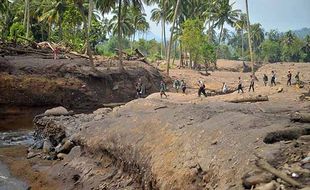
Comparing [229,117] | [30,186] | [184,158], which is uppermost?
[229,117]

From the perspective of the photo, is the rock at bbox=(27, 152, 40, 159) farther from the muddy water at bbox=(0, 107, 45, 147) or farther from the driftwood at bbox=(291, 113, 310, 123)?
the driftwood at bbox=(291, 113, 310, 123)

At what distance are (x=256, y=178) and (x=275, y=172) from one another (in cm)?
36

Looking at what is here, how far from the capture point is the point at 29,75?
30281 mm

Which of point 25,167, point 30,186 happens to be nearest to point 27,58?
point 25,167

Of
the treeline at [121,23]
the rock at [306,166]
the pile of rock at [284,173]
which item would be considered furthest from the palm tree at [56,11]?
→ the rock at [306,166]

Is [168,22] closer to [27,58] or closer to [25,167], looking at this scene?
[27,58]

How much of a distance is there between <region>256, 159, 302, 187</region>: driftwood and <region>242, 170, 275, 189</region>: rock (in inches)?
3.6

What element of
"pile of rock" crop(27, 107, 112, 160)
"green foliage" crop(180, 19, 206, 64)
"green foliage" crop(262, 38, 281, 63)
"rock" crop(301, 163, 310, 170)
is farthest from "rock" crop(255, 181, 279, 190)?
"green foliage" crop(262, 38, 281, 63)

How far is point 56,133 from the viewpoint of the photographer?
721 inches

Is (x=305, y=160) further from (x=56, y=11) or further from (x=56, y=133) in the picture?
(x=56, y=11)

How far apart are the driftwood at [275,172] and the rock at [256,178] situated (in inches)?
3.6

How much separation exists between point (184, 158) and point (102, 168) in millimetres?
4164

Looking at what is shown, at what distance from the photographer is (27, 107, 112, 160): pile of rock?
16344 millimetres

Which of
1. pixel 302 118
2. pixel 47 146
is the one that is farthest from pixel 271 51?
pixel 302 118
